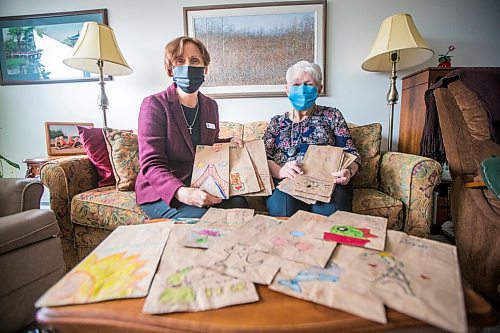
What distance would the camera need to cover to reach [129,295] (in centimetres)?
47

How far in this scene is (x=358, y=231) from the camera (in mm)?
679

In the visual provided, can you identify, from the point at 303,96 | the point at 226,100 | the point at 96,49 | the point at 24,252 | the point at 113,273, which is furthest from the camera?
the point at 226,100

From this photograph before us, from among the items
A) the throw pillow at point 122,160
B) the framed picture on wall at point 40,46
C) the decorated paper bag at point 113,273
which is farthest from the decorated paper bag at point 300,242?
the framed picture on wall at point 40,46

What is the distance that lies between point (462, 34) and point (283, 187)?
6.19ft

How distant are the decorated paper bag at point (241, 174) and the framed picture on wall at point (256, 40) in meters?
1.01

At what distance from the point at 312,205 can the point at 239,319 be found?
0.77 metres

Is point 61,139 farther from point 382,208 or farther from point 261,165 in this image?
point 382,208

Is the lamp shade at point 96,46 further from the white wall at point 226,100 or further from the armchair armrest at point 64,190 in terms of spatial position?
the armchair armrest at point 64,190

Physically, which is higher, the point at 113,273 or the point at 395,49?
Result: the point at 395,49

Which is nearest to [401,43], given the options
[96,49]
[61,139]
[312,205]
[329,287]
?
[312,205]

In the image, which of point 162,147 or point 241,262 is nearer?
point 241,262

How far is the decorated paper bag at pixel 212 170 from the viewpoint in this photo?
3.43ft

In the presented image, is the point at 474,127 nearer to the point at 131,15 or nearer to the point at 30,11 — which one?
the point at 131,15

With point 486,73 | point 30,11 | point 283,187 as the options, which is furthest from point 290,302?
point 30,11
